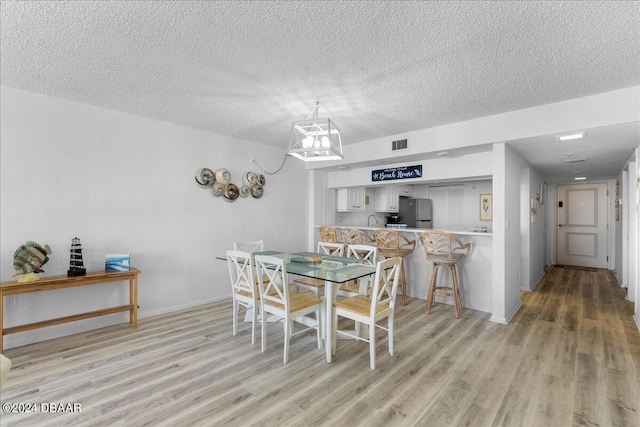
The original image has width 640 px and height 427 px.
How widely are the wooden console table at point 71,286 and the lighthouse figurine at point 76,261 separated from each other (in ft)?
0.23

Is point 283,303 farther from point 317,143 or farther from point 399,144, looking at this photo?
point 399,144

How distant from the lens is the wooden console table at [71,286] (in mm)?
2627

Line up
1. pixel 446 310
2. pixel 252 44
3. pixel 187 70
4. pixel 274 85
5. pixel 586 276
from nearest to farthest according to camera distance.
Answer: pixel 252 44 → pixel 187 70 → pixel 274 85 → pixel 446 310 → pixel 586 276

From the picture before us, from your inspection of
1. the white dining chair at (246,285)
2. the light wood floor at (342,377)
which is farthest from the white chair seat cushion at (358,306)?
the white dining chair at (246,285)

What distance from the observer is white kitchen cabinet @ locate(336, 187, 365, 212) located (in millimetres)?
5844

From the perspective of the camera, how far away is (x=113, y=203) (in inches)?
136

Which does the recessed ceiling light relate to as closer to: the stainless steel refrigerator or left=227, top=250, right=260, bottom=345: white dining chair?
the stainless steel refrigerator

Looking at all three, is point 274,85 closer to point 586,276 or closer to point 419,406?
point 419,406

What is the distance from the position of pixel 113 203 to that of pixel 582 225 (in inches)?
376

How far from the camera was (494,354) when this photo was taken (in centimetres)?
271

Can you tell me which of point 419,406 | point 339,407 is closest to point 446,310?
point 419,406

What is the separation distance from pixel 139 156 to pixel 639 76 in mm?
5053

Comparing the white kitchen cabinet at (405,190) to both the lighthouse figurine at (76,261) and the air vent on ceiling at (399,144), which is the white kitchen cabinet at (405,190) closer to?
the air vent on ceiling at (399,144)

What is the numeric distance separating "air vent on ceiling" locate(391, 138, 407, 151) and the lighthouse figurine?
13.2 ft
